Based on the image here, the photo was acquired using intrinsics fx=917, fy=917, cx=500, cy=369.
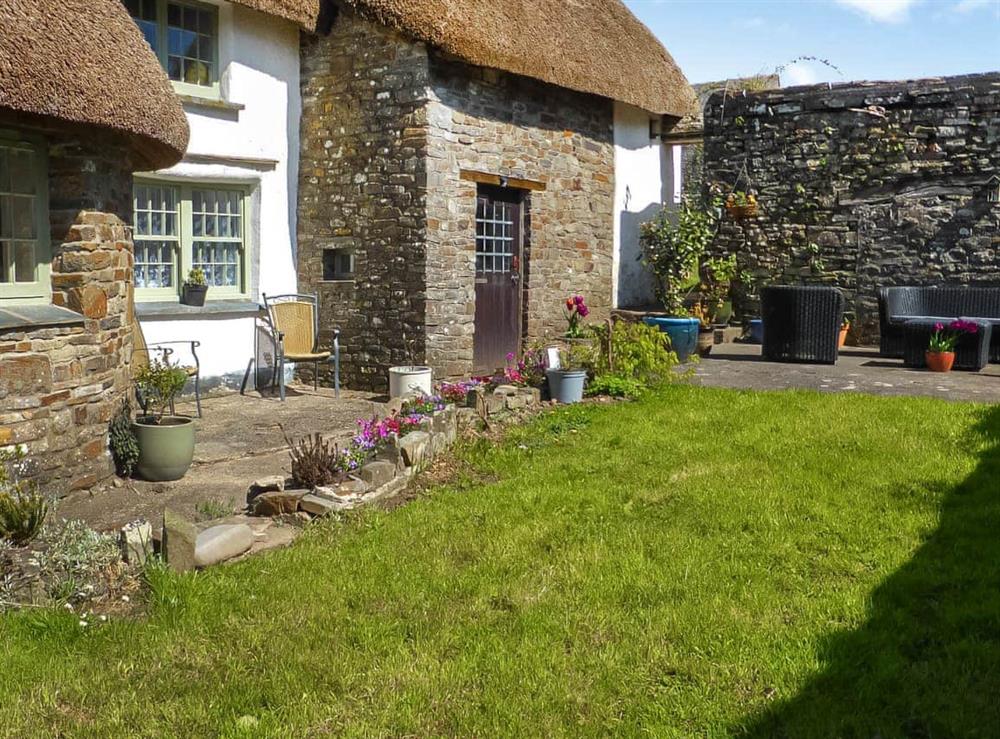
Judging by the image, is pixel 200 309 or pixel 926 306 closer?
pixel 200 309

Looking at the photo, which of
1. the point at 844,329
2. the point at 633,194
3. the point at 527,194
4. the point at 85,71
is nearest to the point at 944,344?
the point at 844,329

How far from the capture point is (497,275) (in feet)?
35.5

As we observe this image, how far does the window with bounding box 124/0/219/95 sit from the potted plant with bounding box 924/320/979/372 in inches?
318

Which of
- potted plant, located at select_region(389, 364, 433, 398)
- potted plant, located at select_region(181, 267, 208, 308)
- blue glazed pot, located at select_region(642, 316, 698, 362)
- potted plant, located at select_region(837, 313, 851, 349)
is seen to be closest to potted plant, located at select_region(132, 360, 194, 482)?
potted plant, located at select_region(181, 267, 208, 308)

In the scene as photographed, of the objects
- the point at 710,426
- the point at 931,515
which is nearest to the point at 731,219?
the point at 710,426

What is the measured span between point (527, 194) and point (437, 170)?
1748 mm

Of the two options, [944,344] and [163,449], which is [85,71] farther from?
[944,344]

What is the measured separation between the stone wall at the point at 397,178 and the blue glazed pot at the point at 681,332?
2.41 meters

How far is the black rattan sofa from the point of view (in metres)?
11.1

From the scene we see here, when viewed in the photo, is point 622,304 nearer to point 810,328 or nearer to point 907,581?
point 810,328

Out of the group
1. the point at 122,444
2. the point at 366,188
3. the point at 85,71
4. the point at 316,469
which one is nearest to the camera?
the point at 85,71

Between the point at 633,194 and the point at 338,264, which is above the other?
the point at 633,194

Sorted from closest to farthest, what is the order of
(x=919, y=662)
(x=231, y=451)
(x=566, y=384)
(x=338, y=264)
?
(x=919, y=662), (x=231, y=451), (x=566, y=384), (x=338, y=264)

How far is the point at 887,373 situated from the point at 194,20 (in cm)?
806
